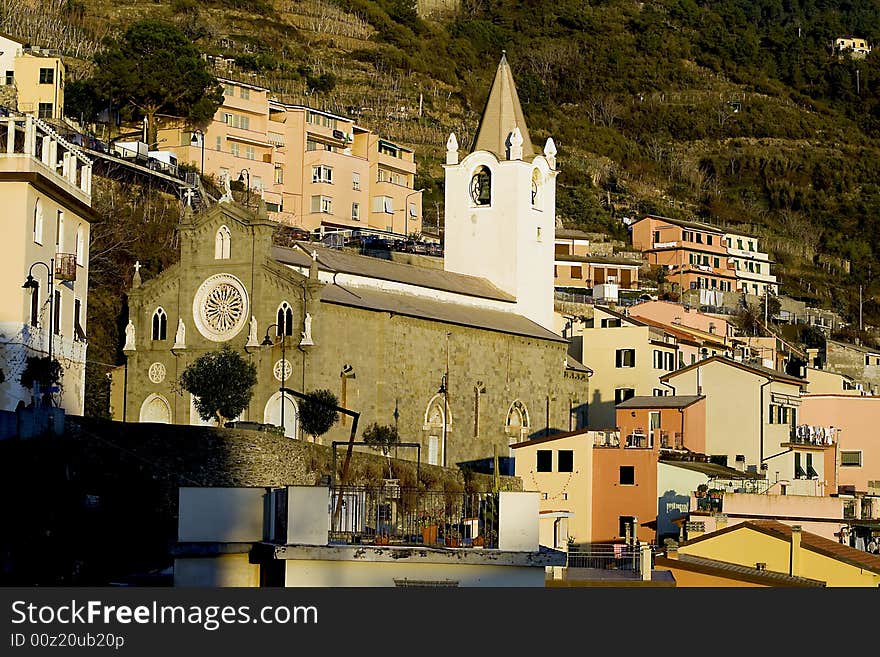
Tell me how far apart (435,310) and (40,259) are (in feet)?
77.0

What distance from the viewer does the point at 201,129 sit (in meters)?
87.7

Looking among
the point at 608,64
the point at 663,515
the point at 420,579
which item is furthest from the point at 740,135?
the point at 420,579

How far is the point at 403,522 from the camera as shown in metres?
25.7

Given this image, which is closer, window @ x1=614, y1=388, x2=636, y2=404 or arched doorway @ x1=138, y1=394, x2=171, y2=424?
arched doorway @ x1=138, y1=394, x2=171, y2=424

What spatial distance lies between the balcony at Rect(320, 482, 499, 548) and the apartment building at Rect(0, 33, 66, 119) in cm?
5646

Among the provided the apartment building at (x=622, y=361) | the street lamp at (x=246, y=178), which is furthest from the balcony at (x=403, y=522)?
the street lamp at (x=246, y=178)

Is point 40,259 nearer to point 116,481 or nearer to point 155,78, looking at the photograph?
point 116,481

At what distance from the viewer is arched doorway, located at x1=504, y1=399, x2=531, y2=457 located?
222 feet

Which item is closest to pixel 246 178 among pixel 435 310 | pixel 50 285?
pixel 435 310

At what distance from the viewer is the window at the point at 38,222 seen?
43156mm

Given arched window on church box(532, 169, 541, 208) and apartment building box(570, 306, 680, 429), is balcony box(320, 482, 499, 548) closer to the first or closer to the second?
apartment building box(570, 306, 680, 429)

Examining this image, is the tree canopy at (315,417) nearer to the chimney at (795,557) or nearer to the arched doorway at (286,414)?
the arched doorway at (286,414)

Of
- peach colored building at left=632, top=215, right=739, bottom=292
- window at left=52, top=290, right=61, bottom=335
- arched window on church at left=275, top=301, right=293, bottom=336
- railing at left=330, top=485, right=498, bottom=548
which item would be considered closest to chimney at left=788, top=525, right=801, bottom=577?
railing at left=330, top=485, right=498, bottom=548

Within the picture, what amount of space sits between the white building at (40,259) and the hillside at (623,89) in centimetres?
4842
